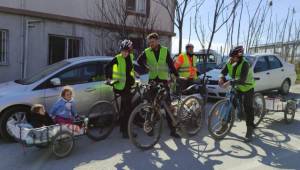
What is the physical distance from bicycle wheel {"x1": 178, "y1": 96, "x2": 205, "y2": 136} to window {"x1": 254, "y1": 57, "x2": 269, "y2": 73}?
4.92 meters

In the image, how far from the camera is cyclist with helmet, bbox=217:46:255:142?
672 centimetres

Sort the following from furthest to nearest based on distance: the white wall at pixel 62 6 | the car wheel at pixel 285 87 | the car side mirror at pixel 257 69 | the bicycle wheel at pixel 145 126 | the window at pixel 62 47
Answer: the window at pixel 62 47
the car wheel at pixel 285 87
the white wall at pixel 62 6
the car side mirror at pixel 257 69
the bicycle wheel at pixel 145 126

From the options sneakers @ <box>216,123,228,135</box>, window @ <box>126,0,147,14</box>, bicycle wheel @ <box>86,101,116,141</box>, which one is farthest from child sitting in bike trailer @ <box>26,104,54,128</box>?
window @ <box>126,0,147,14</box>

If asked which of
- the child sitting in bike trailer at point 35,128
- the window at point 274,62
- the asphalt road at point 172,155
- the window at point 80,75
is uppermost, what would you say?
the window at point 274,62

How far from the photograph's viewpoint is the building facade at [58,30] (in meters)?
11.9

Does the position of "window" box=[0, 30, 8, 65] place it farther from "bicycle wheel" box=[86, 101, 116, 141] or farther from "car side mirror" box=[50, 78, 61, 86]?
"bicycle wheel" box=[86, 101, 116, 141]

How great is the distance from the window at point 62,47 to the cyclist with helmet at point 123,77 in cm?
704

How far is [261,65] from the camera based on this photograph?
1185 cm

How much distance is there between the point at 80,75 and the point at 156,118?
82.2 inches

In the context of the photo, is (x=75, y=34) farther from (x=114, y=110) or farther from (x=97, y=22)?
(x=114, y=110)

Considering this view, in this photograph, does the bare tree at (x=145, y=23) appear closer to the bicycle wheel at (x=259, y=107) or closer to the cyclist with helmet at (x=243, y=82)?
the bicycle wheel at (x=259, y=107)

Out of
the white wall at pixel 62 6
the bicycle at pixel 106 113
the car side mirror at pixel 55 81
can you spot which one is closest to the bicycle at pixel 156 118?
the bicycle at pixel 106 113

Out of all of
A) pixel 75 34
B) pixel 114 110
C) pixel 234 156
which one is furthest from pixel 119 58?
pixel 75 34

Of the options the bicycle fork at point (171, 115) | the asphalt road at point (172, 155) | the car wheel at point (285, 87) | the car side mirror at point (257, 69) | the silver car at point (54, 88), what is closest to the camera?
the asphalt road at point (172, 155)
